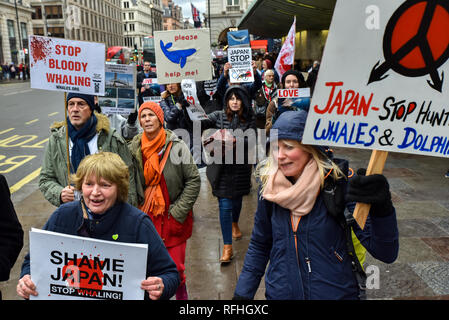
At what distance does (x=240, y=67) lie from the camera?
812cm

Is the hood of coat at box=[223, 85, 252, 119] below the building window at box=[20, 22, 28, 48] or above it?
below

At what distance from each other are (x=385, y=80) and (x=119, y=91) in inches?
182

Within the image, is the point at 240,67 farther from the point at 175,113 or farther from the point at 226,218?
the point at 226,218

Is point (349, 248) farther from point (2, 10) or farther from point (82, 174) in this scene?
point (2, 10)

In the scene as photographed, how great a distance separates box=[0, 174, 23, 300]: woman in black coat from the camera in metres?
2.27

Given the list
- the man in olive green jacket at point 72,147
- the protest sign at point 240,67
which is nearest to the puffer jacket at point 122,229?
the man in olive green jacket at point 72,147

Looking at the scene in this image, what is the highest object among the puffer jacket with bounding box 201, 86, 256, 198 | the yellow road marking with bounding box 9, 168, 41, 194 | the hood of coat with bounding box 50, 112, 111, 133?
the hood of coat with bounding box 50, 112, 111, 133

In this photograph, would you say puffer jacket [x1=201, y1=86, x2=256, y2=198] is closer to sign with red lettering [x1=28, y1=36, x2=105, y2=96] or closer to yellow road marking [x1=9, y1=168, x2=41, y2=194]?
sign with red lettering [x1=28, y1=36, x2=105, y2=96]

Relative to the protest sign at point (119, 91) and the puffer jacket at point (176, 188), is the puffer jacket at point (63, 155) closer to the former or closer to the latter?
the puffer jacket at point (176, 188)

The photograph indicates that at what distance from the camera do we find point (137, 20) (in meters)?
140

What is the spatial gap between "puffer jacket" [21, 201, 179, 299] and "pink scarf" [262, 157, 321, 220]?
2.20ft

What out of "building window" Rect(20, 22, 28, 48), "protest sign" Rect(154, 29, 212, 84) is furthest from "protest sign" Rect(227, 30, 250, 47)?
"building window" Rect(20, 22, 28, 48)

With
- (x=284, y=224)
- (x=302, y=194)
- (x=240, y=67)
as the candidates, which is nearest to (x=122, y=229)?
(x=284, y=224)
